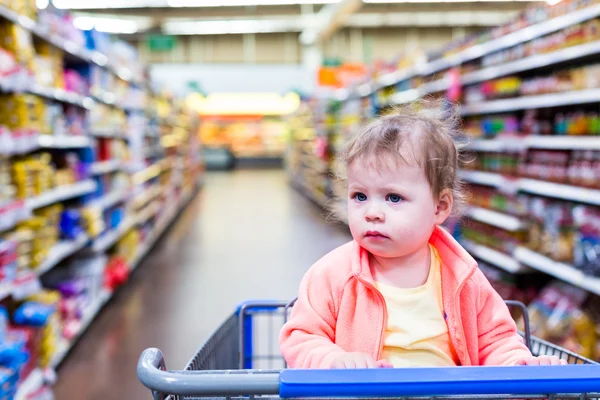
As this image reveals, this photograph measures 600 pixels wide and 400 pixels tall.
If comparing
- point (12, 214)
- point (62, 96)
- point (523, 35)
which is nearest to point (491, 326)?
point (12, 214)

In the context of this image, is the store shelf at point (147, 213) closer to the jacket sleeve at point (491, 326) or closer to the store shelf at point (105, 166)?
the store shelf at point (105, 166)

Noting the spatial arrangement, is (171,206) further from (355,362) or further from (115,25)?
(115,25)

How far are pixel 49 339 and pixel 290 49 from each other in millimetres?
20249

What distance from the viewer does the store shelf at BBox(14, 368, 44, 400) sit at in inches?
114

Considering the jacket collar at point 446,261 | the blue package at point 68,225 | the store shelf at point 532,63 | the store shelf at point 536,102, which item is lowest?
the blue package at point 68,225

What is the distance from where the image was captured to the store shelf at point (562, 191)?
3735 mm

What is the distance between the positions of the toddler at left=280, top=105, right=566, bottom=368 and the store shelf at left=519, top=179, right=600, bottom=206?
2.47 meters

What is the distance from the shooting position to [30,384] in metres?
3.05

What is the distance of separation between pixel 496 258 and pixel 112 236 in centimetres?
312

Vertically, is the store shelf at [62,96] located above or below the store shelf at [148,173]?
above

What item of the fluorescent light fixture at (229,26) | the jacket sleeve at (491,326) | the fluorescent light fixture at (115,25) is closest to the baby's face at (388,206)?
the jacket sleeve at (491,326)

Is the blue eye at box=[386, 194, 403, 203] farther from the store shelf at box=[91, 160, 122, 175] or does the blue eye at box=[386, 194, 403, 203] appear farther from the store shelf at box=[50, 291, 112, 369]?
the store shelf at box=[91, 160, 122, 175]

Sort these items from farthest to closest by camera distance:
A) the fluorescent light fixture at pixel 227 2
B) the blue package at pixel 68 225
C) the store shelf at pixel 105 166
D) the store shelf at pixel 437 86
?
the fluorescent light fixture at pixel 227 2 < the store shelf at pixel 437 86 < the store shelf at pixel 105 166 < the blue package at pixel 68 225

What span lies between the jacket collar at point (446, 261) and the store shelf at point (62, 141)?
100.0 inches
